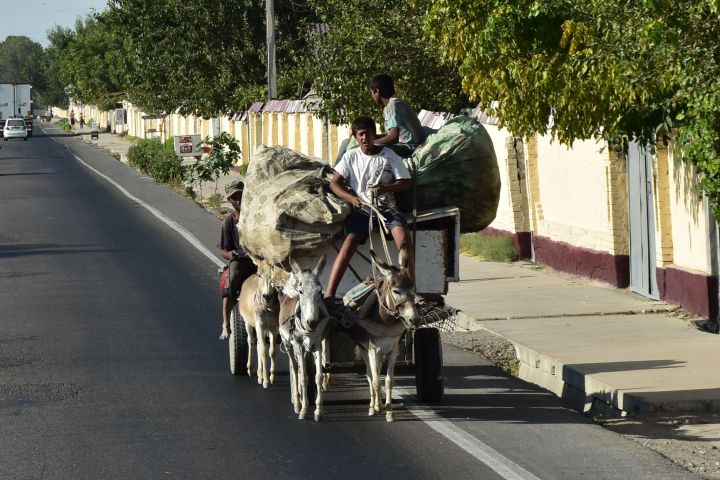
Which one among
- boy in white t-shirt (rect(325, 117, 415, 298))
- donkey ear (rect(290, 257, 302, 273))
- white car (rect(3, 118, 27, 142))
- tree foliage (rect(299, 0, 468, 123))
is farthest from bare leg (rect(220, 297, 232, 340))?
white car (rect(3, 118, 27, 142))

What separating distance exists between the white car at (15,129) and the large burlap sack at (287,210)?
100 metres

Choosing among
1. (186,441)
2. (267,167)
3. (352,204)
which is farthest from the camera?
(267,167)

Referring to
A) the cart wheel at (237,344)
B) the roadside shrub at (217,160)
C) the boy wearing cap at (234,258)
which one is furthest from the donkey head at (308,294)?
the roadside shrub at (217,160)

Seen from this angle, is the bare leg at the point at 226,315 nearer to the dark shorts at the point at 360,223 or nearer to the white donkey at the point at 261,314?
the white donkey at the point at 261,314

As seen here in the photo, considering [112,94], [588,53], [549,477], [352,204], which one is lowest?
[549,477]

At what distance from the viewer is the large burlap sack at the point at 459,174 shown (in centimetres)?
1152

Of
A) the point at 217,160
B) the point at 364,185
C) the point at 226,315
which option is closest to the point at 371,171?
the point at 364,185

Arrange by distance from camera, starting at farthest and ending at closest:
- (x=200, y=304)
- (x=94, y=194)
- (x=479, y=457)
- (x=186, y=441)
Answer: (x=94, y=194)
(x=200, y=304)
(x=186, y=441)
(x=479, y=457)

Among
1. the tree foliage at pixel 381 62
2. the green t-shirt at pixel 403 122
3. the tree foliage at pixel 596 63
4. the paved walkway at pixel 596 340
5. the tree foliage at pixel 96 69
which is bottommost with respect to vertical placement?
the paved walkway at pixel 596 340

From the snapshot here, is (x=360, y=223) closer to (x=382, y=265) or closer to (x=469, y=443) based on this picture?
(x=382, y=265)

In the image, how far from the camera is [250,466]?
926 cm

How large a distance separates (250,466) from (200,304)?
9.15 meters

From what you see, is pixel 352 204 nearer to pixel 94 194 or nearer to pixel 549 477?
pixel 549 477

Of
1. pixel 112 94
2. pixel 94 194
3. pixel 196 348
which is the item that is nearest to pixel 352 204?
pixel 196 348
